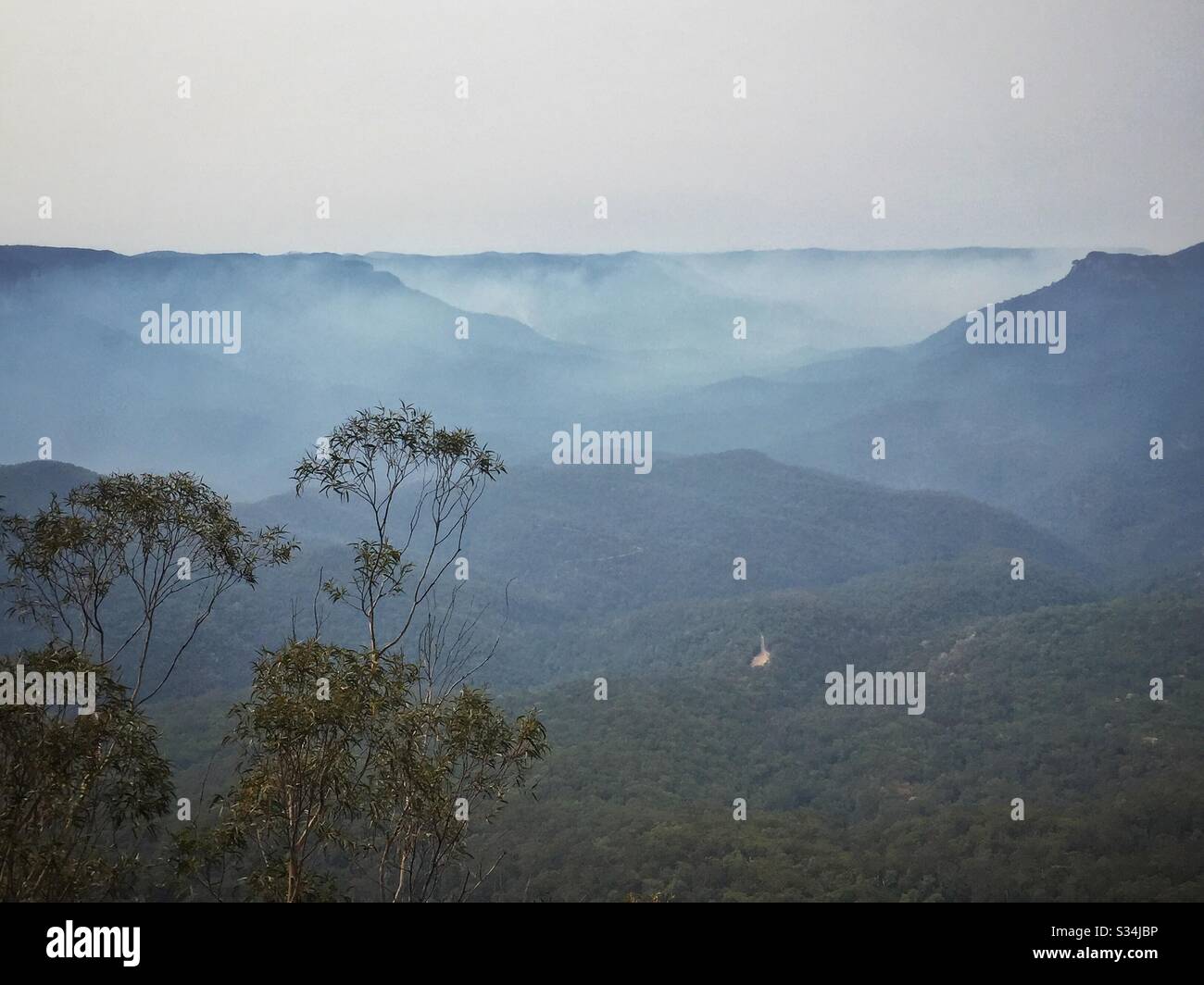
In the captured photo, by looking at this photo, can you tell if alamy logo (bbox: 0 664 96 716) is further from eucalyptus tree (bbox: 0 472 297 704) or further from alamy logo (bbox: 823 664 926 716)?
alamy logo (bbox: 823 664 926 716)

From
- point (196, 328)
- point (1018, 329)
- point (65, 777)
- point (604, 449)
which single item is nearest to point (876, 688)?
point (1018, 329)

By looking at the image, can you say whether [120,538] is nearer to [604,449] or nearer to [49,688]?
[49,688]

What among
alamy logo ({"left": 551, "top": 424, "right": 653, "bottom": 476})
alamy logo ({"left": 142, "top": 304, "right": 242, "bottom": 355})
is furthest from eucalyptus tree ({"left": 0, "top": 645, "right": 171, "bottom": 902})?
alamy logo ({"left": 551, "top": 424, "right": 653, "bottom": 476})
